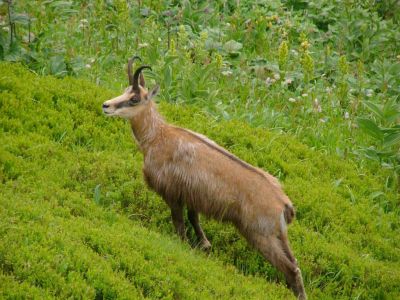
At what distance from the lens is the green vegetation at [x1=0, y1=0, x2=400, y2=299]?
801 centimetres

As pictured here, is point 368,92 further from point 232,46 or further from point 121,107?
point 121,107

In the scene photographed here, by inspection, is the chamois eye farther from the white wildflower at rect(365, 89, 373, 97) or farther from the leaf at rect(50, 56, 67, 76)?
the white wildflower at rect(365, 89, 373, 97)

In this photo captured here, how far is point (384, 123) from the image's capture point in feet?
39.5

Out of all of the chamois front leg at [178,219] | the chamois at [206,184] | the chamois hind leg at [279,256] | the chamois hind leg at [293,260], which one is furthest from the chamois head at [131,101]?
the chamois hind leg at [293,260]

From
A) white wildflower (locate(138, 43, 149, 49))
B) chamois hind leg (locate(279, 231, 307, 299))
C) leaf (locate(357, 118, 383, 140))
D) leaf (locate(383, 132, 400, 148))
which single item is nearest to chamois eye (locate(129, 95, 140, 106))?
chamois hind leg (locate(279, 231, 307, 299))

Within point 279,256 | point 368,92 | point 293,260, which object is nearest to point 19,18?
point 279,256

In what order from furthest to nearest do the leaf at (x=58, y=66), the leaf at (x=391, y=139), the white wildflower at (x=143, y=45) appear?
the white wildflower at (x=143, y=45), the leaf at (x=58, y=66), the leaf at (x=391, y=139)

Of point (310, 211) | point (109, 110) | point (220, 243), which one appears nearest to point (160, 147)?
point (109, 110)

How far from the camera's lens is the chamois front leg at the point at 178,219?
9.14 m

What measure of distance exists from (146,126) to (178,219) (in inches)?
47.4

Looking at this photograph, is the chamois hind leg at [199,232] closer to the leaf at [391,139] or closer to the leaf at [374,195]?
the leaf at [374,195]

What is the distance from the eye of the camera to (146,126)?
9359 mm

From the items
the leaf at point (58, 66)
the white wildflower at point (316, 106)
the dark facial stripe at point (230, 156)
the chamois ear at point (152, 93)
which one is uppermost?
the chamois ear at point (152, 93)

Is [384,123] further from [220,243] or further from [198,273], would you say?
[198,273]
